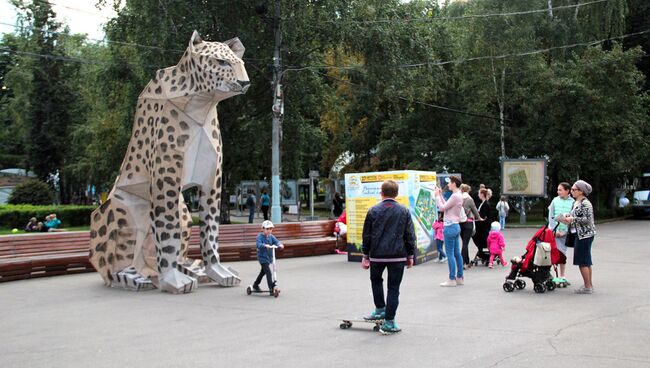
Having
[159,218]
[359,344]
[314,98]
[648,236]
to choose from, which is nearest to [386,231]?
[359,344]

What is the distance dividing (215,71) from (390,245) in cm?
542

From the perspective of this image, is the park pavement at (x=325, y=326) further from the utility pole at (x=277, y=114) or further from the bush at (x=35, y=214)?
the bush at (x=35, y=214)

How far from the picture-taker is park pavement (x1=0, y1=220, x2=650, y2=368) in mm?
6723

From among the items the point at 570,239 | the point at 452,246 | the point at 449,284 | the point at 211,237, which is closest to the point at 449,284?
the point at 449,284

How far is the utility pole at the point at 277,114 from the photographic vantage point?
23.2m

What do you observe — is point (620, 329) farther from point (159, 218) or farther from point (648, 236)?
point (648, 236)

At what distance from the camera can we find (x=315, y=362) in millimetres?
6551

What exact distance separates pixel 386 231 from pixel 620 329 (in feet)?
9.40

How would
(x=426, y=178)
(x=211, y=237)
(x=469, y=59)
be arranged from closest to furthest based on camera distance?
(x=211, y=237)
(x=426, y=178)
(x=469, y=59)

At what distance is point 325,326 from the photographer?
8.29 m

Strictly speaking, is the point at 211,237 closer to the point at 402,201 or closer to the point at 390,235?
the point at 402,201

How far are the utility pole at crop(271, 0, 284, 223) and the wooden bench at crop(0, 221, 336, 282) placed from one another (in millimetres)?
4940

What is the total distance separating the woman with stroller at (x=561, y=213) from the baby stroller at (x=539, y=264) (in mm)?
140

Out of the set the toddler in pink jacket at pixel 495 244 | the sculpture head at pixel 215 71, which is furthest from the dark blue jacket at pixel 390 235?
the toddler in pink jacket at pixel 495 244
